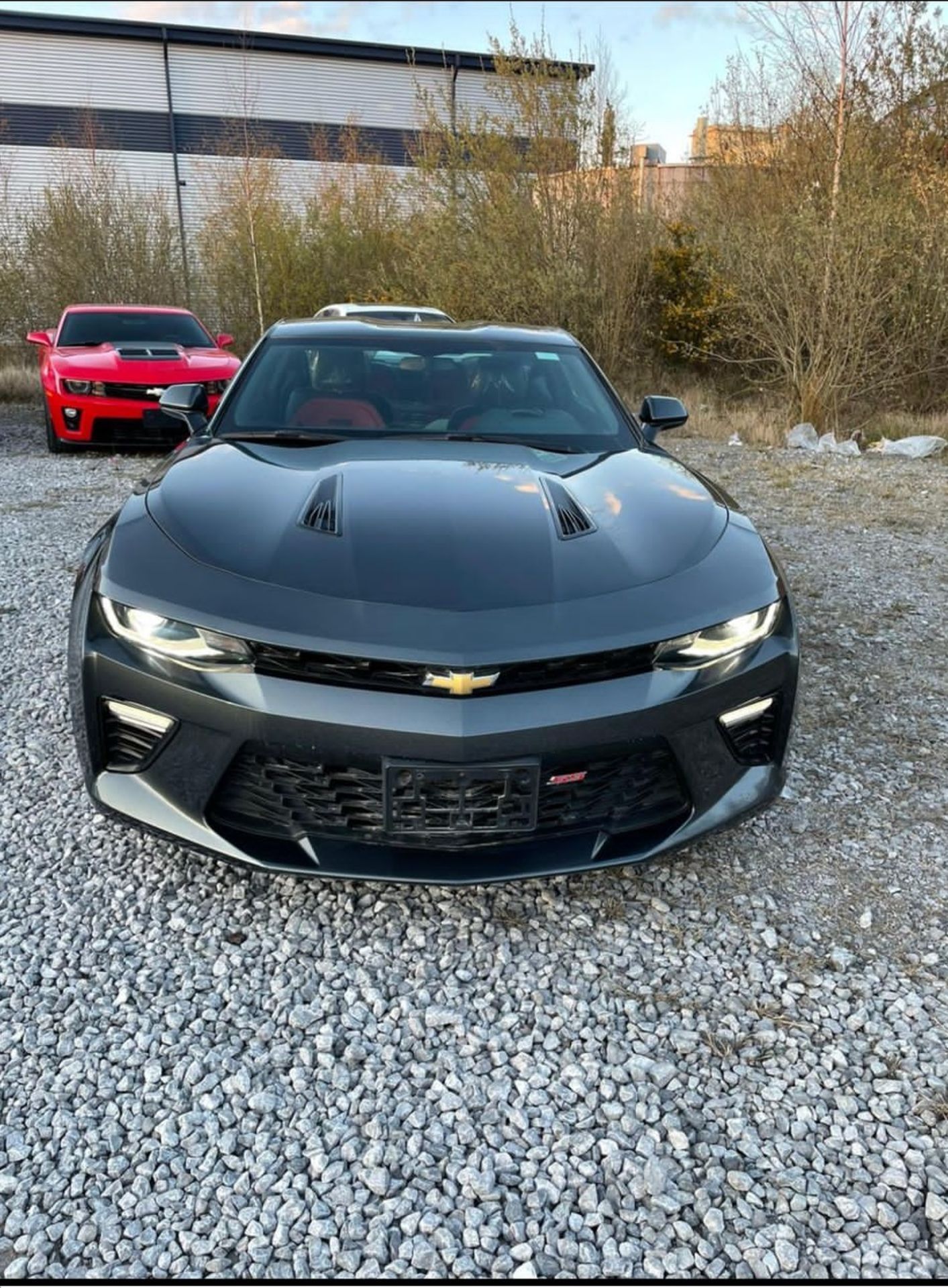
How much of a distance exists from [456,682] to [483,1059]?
75 centimetres

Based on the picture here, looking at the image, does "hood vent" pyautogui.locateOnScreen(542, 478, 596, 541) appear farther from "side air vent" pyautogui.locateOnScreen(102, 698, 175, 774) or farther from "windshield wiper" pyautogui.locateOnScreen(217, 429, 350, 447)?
"side air vent" pyautogui.locateOnScreen(102, 698, 175, 774)

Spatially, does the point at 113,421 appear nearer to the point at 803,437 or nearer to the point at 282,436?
the point at 282,436

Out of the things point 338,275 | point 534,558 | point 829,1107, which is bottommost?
point 829,1107

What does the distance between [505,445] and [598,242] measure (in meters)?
10.1

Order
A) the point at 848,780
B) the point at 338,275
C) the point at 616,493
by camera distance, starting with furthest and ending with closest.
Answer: the point at 338,275
the point at 848,780
the point at 616,493

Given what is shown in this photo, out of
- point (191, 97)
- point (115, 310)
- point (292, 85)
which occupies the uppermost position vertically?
point (292, 85)

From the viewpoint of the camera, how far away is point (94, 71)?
22031mm

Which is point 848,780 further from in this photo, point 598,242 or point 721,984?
point 598,242

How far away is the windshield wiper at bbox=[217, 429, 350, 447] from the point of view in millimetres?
2945

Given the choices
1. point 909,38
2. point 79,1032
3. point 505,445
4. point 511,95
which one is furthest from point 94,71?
point 79,1032

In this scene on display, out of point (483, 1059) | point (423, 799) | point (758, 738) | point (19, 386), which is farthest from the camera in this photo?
point (19, 386)

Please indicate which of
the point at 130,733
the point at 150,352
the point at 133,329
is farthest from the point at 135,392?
the point at 130,733

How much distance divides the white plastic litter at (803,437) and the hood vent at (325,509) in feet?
27.3

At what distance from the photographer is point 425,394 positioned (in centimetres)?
329
